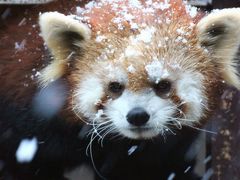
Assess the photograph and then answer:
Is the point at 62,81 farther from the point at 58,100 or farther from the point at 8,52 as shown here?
the point at 8,52

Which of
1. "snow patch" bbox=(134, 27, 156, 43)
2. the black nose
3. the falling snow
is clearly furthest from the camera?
the falling snow

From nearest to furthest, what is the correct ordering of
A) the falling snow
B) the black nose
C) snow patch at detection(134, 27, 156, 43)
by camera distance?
the black nose, snow patch at detection(134, 27, 156, 43), the falling snow

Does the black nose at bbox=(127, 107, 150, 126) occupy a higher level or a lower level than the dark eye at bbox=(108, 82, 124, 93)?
lower

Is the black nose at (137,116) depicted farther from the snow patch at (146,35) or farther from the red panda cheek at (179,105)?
the snow patch at (146,35)

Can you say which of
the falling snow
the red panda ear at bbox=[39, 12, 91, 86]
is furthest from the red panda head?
the falling snow

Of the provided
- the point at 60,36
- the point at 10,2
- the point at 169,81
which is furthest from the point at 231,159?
the point at 10,2

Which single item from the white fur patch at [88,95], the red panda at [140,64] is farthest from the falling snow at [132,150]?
the white fur patch at [88,95]

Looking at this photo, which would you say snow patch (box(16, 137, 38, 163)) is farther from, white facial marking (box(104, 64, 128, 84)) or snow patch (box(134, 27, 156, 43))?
snow patch (box(134, 27, 156, 43))
